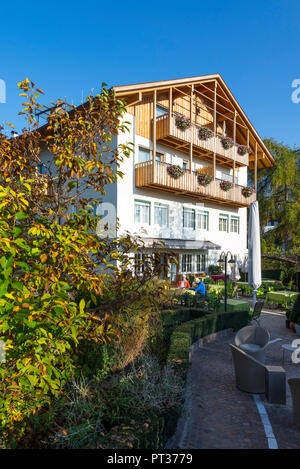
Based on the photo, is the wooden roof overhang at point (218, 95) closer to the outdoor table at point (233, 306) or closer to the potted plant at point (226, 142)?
the potted plant at point (226, 142)

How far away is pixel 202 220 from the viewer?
21828 millimetres

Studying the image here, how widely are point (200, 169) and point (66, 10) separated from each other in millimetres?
16224

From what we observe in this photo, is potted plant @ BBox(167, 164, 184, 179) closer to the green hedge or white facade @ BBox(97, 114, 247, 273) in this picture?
white facade @ BBox(97, 114, 247, 273)

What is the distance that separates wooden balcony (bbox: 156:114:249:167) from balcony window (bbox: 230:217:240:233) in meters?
4.56

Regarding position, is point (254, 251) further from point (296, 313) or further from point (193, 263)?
point (193, 263)

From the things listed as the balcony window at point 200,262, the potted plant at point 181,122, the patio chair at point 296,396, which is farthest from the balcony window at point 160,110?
the patio chair at point 296,396

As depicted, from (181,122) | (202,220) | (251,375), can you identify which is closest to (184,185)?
(181,122)

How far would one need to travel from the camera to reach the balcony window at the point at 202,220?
21.5m

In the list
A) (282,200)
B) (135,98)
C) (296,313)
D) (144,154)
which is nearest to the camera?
(296,313)

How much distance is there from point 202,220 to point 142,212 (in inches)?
238

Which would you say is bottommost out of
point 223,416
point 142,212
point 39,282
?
point 223,416

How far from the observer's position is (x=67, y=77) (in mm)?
6371
